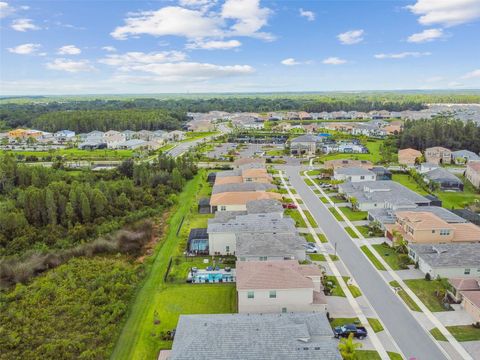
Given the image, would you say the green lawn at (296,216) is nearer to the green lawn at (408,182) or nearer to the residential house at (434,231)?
the residential house at (434,231)

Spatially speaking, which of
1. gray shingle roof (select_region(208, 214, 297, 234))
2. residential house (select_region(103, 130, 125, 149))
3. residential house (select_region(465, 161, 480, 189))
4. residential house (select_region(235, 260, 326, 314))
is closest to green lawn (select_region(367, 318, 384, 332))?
residential house (select_region(235, 260, 326, 314))

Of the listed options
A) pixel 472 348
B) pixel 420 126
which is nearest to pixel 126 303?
pixel 472 348

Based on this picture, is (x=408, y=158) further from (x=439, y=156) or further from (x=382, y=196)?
(x=382, y=196)

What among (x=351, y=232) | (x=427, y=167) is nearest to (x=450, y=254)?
(x=351, y=232)

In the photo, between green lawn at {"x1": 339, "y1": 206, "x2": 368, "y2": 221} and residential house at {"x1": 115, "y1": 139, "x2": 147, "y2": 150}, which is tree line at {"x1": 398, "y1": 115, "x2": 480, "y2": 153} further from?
residential house at {"x1": 115, "y1": 139, "x2": 147, "y2": 150}

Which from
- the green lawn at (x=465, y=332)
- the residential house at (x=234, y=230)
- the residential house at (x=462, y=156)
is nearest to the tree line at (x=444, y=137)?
the residential house at (x=462, y=156)

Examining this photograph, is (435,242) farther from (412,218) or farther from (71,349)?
(71,349)
